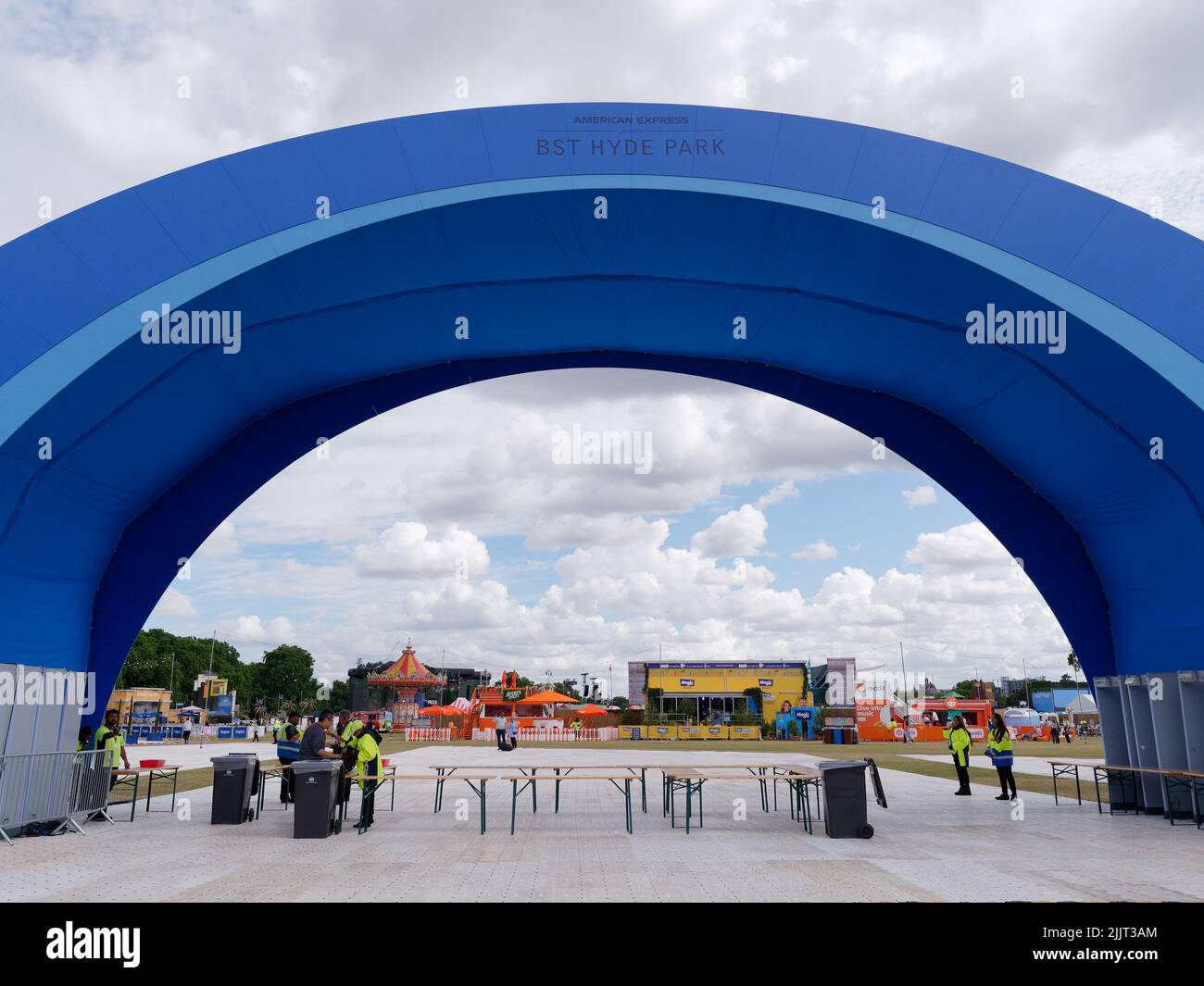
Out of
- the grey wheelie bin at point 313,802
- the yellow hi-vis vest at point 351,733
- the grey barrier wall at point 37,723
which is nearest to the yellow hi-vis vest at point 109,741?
the grey barrier wall at point 37,723

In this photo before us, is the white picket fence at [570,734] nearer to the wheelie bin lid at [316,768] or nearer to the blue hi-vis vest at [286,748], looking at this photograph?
the blue hi-vis vest at [286,748]

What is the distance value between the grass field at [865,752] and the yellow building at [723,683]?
470 inches

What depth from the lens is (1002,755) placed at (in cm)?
1550

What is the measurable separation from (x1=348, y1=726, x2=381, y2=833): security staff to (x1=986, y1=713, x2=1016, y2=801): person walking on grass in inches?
409

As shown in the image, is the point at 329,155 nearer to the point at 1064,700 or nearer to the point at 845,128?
the point at 845,128

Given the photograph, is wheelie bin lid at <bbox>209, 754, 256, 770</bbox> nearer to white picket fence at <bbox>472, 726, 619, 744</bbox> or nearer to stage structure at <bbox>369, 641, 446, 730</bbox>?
white picket fence at <bbox>472, 726, 619, 744</bbox>

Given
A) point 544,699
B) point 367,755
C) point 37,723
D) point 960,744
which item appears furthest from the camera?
point 544,699

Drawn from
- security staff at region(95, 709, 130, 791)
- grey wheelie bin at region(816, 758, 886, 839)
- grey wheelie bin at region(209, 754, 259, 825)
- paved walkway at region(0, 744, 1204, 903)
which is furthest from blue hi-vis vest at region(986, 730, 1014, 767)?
security staff at region(95, 709, 130, 791)

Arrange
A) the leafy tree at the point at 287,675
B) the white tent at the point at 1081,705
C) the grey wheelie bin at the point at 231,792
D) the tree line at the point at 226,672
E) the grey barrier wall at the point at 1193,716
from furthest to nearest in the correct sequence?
1. the leafy tree at the point at 287,675
2. the tree line at the point at 226,672
3. the white tent at the point at 1081,705
4. the grey barrier wall at the point at 1193,716
5. the grey wheelie bin at the point at 231,792

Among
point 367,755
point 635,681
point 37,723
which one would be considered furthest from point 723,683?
point 37,723

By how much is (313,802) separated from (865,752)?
25.4 metres

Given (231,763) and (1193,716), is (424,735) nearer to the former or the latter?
(231,763)

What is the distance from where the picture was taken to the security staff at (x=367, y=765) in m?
11.8

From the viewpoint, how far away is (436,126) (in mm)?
11023
